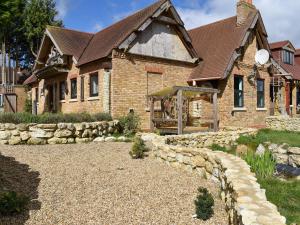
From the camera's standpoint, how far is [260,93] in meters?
22.3

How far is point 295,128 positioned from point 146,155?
13.9 meters

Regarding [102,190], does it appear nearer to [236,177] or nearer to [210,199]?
[210,199]

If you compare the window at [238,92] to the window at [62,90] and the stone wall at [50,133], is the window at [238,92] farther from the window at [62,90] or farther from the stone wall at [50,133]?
the window at [62,90]

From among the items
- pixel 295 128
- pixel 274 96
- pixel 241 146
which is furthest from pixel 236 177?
pixel 274 96

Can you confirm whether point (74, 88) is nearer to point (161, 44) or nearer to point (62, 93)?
point (62, 93)

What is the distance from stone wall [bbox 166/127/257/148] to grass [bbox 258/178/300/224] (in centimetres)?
540

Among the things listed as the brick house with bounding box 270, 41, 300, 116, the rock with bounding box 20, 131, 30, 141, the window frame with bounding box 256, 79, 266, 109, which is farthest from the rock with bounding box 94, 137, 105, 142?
the brick house with bounding box 270, 41, 300, 116

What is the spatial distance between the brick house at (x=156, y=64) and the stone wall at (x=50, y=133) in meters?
2.99

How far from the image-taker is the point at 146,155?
1073 cm

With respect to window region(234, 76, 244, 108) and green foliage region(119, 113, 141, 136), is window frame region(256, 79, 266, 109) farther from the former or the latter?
green foliage region(119, 113, 141, 136)

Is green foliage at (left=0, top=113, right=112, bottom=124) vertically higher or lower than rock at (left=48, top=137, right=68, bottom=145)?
higher

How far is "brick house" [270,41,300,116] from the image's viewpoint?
89.1ft

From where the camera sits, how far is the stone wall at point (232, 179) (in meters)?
3.80

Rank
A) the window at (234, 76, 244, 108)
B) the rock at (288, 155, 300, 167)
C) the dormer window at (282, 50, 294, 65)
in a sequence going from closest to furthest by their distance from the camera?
1. the rock at (288, 155, 300, 167)
2. the window at (234, 76, 244, 108)
3. the dormer window at (282, 50, 294, 65)
